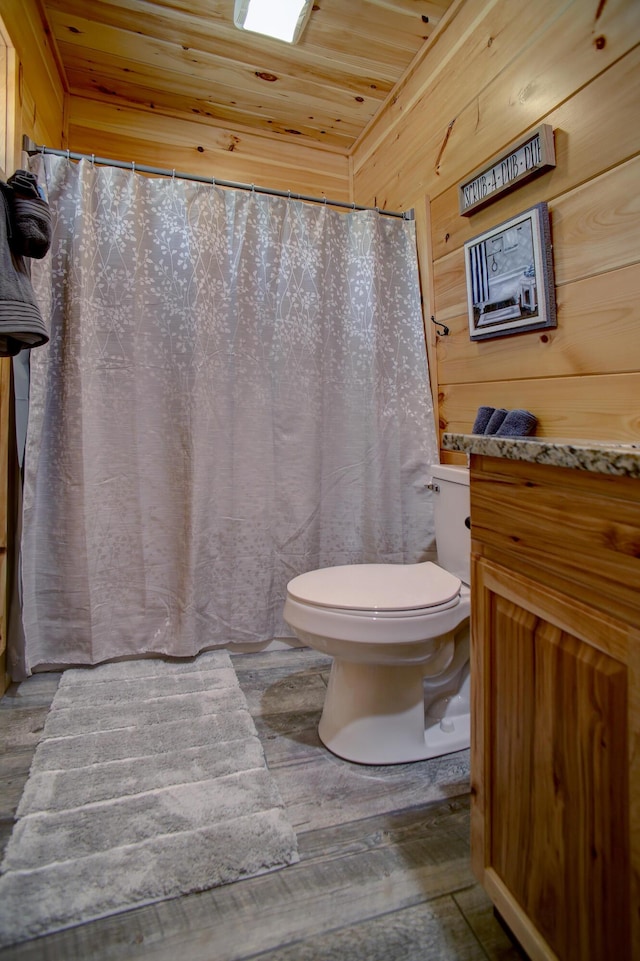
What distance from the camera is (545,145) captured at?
127 centimetres

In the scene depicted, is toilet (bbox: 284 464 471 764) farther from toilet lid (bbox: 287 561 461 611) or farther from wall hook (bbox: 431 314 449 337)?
wall hook (bbox: 431 314 449 337)

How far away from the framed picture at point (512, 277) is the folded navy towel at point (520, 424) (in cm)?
25

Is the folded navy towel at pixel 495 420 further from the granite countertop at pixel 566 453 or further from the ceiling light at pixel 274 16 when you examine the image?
the ceiling light at pixel 274 16

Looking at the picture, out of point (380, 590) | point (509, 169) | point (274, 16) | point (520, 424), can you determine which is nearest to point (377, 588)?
point (380, 590)

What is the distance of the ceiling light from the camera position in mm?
1684

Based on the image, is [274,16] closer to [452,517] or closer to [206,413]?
[206,413]

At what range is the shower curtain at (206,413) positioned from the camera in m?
1.67

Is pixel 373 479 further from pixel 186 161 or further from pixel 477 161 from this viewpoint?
pixel 186 161

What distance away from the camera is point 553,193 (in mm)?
1291

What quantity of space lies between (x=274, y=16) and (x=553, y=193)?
4.20 feet

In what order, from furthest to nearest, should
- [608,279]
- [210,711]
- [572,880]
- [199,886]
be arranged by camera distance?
[210,711] → [608,279] → [199,886] → [572,880]

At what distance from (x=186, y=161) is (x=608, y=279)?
2.04 m

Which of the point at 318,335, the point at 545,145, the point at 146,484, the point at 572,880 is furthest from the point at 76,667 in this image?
the point at 545,145

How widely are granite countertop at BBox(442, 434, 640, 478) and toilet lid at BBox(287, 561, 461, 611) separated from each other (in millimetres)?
539
